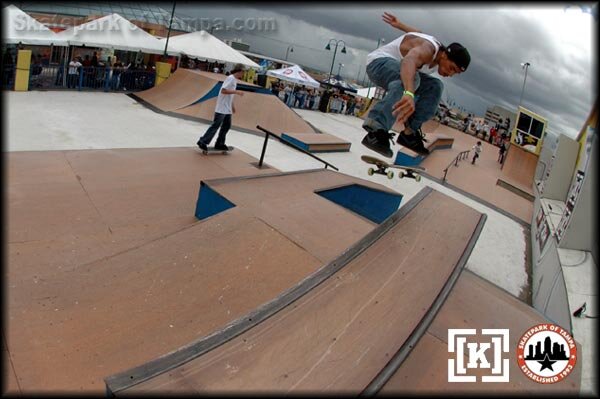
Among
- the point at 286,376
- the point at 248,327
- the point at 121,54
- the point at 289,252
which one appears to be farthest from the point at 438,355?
the point at 121,54

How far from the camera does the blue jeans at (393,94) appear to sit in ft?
12.3

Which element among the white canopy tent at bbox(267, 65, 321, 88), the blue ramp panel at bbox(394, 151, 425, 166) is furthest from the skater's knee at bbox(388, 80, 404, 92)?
the white canopy tent at bbox(267, 65, 321, 88)

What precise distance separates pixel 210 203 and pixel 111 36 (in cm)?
1360

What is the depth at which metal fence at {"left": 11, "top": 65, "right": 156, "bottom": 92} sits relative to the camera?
498 inches

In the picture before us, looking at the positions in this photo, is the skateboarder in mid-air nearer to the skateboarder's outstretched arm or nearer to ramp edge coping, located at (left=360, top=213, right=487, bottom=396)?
the skateboarder's outstretched arm

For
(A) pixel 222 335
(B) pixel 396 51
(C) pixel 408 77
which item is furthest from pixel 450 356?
(B) pixel 396 51

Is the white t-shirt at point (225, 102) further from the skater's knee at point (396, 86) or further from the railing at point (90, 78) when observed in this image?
the railing at point (90, 78)

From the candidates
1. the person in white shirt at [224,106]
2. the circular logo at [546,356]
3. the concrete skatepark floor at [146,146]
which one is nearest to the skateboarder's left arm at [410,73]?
the circular logo at [546,356]

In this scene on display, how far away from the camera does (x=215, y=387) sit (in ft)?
6.53

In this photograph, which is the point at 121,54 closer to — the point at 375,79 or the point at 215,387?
the point at 375,79

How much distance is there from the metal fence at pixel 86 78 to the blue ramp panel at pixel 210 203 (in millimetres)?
9733

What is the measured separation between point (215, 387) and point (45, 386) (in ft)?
4.32

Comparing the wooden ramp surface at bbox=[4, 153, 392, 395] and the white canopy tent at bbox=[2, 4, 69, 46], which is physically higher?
the white canopy tent at bbox=[2, 4, 69, 46]

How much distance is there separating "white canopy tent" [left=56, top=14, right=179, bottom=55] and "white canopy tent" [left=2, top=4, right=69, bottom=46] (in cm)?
73
